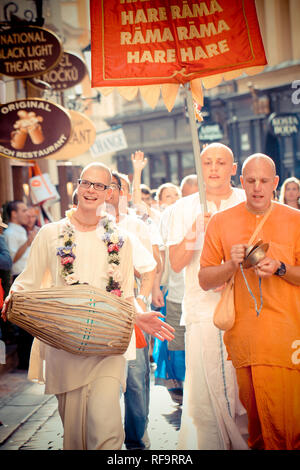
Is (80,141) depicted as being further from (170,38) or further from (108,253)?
(108,253)

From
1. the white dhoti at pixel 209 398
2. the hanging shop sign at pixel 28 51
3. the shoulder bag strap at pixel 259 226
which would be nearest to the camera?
the shoulder bag strap at pixel 259 226

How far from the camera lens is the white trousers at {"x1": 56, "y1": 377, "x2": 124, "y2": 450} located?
4.39m

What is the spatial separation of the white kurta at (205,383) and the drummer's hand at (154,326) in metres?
0.98

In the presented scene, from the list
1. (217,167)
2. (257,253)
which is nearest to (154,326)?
(257,253)

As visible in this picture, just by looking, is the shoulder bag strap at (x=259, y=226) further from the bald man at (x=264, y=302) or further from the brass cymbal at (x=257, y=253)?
the brass cymbal at (x=257, y=253)

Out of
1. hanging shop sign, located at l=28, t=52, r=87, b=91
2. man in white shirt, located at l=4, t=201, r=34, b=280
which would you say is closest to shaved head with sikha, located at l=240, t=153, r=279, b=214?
man in white shirt, located at l=4, t=201, r=34, b=280

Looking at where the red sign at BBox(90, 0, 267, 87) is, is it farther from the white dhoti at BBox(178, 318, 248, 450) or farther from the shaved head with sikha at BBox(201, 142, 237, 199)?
the white dhoti at BBox(178, 318, 248, 450)

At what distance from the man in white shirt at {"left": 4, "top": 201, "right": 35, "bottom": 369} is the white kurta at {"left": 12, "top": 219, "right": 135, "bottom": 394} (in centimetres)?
436

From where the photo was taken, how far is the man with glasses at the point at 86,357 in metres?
4.48

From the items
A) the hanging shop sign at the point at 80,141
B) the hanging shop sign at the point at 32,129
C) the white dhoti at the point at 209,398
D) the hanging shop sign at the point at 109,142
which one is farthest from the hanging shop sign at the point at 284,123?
the white dhoti at the point at 209,398

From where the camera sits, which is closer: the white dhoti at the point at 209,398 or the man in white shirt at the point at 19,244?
the white dhoti at the point at 209,398

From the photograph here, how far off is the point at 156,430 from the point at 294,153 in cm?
1710

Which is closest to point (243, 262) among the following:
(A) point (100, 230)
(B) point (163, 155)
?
(A) point (100, 230)
